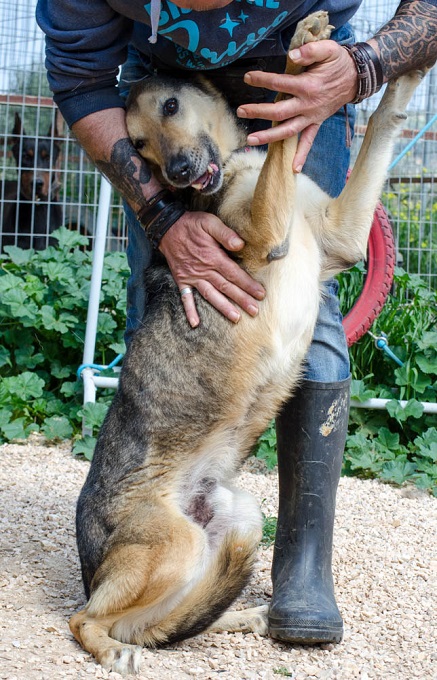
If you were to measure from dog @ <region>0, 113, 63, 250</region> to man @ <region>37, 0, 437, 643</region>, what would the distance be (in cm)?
432

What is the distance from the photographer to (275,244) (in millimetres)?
2607

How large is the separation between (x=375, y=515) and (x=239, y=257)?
1900 mm

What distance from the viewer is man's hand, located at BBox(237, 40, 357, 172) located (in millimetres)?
2398

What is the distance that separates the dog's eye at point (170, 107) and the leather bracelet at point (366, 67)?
28.4 inches

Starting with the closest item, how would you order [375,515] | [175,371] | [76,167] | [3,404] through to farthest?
[175,371]
[375,515]
[3,404]
[76,167]

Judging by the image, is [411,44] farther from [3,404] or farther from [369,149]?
[3,404]

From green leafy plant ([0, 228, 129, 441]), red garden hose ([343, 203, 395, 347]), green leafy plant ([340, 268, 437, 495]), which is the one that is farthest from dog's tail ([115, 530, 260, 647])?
green leafy plant ([0, 228, 129, 441])

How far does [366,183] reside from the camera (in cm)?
273

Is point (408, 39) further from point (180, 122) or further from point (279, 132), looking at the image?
point (180, 122)

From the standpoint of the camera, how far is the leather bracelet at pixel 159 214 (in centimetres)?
280

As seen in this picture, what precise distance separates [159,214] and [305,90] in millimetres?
687

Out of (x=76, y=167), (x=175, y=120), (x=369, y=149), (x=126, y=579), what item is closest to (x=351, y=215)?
(x=369, y=149)

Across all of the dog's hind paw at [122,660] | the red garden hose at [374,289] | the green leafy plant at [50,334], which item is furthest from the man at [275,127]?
the green leafy plant at [50,334]

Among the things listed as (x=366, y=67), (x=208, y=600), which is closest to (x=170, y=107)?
A: (x=366, y=67)
